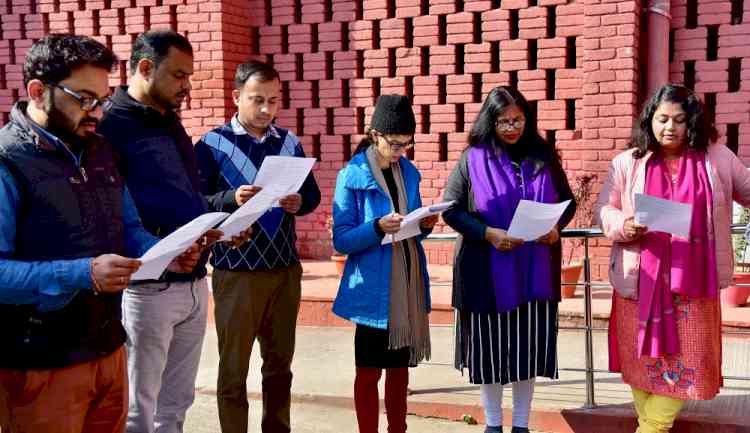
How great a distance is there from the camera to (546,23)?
23.8 feet

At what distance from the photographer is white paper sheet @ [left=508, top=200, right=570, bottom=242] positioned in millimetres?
3441

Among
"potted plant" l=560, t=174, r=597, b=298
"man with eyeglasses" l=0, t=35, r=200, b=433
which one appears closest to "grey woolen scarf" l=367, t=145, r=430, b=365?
"man with eyeglasses" l=0, t=35, r=200, b=433

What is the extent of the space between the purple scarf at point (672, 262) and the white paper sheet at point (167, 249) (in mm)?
1943

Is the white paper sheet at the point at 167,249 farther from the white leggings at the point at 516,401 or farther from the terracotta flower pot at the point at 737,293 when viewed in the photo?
the terracotta flower pot at the point at 737,293

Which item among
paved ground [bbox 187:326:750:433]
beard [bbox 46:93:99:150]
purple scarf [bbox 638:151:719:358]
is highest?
beard [bbox 46:93:99:150]

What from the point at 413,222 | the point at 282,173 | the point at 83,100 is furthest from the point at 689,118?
the point at 83,100

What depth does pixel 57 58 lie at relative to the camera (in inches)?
97.0

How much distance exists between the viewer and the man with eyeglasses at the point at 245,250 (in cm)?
359

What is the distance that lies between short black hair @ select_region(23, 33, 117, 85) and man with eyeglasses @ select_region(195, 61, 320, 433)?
108cm

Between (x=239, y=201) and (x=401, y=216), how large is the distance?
0.67 m

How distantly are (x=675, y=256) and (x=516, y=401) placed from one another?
3.24 feet

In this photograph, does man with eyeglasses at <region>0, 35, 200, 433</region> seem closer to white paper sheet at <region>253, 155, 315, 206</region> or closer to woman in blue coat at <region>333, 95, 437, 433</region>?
white paper sheet at <region>253, 155, 315, 206</region>

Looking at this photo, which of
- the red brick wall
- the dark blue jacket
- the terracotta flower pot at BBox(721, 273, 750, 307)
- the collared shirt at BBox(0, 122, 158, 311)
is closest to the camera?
the collared shirt at BBox(0, 122, 158, 311)

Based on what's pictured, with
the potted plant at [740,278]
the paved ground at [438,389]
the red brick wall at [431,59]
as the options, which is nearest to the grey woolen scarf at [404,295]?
the paved ground at [438,389]
